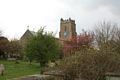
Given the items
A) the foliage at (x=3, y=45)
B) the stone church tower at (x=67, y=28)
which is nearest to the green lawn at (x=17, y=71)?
the foliage at (x=3, y=45)

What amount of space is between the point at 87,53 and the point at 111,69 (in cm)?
116

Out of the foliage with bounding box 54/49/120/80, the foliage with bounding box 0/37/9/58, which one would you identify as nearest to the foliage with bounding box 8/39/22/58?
the foliage with bounding box 0/37/9/58

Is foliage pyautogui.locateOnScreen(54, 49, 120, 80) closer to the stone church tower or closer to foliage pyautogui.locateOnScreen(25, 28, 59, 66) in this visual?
foliage pyautogui.locateOnScreen(25, 28, 59, 66)

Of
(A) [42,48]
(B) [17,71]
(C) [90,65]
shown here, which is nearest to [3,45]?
(A) [42,48]

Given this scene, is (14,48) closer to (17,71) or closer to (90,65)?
(17,71)

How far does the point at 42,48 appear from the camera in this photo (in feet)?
106

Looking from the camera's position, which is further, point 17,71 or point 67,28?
point 67,28

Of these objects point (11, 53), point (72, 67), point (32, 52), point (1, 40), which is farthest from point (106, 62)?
point (11, 53)

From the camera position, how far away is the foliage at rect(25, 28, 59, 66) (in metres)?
32.2

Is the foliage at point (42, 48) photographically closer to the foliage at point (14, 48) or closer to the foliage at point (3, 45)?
the foliage at point (3, 45)

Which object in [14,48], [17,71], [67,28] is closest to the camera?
[17,71]

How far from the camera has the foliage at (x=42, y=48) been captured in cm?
3219

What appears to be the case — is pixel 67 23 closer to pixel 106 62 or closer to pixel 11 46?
pixel 11 46

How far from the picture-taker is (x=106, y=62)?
371 inches
